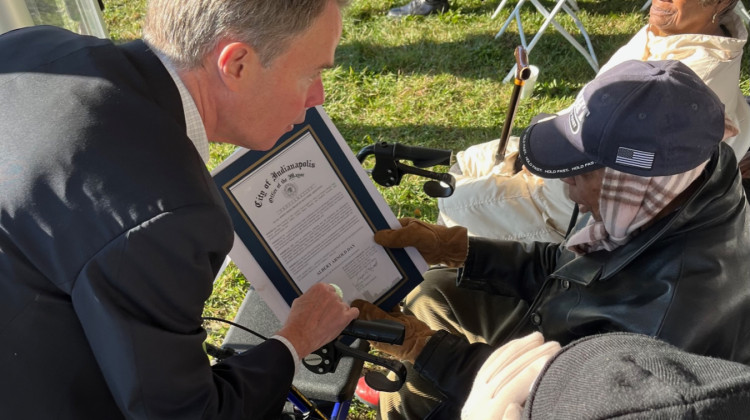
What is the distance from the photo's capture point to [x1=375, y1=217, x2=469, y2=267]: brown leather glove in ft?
5.98

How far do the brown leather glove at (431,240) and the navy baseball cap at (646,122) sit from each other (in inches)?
19.0

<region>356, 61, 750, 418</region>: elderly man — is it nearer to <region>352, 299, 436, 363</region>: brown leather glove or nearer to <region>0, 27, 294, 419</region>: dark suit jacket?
<region>352, 299, 436, 363</region>: brown leather glove

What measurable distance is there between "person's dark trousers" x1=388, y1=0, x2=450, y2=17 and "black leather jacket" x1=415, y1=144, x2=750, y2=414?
3667 millimetres

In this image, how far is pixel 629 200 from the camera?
1.52m

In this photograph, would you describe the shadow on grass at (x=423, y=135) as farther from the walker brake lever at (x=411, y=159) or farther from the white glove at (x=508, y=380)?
the white glove at (x=508, y=380)

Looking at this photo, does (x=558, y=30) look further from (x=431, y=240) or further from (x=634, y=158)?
(x=634, y=158)

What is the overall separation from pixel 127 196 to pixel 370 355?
2.54 feet

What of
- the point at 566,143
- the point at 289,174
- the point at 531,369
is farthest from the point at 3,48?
the point at 566,143

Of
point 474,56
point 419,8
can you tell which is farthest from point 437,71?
point 419,8

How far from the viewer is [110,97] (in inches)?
44.5

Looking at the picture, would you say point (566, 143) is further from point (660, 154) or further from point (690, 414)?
point (690, 414)

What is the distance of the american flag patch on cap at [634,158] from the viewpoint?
1422mm

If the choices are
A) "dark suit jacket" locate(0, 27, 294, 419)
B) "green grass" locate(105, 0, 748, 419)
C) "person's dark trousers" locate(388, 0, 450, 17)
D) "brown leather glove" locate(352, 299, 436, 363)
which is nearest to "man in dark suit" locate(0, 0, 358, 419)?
"dark suit jacket" locate(0, 27, 294, 419)

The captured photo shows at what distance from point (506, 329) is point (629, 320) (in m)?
0.54
